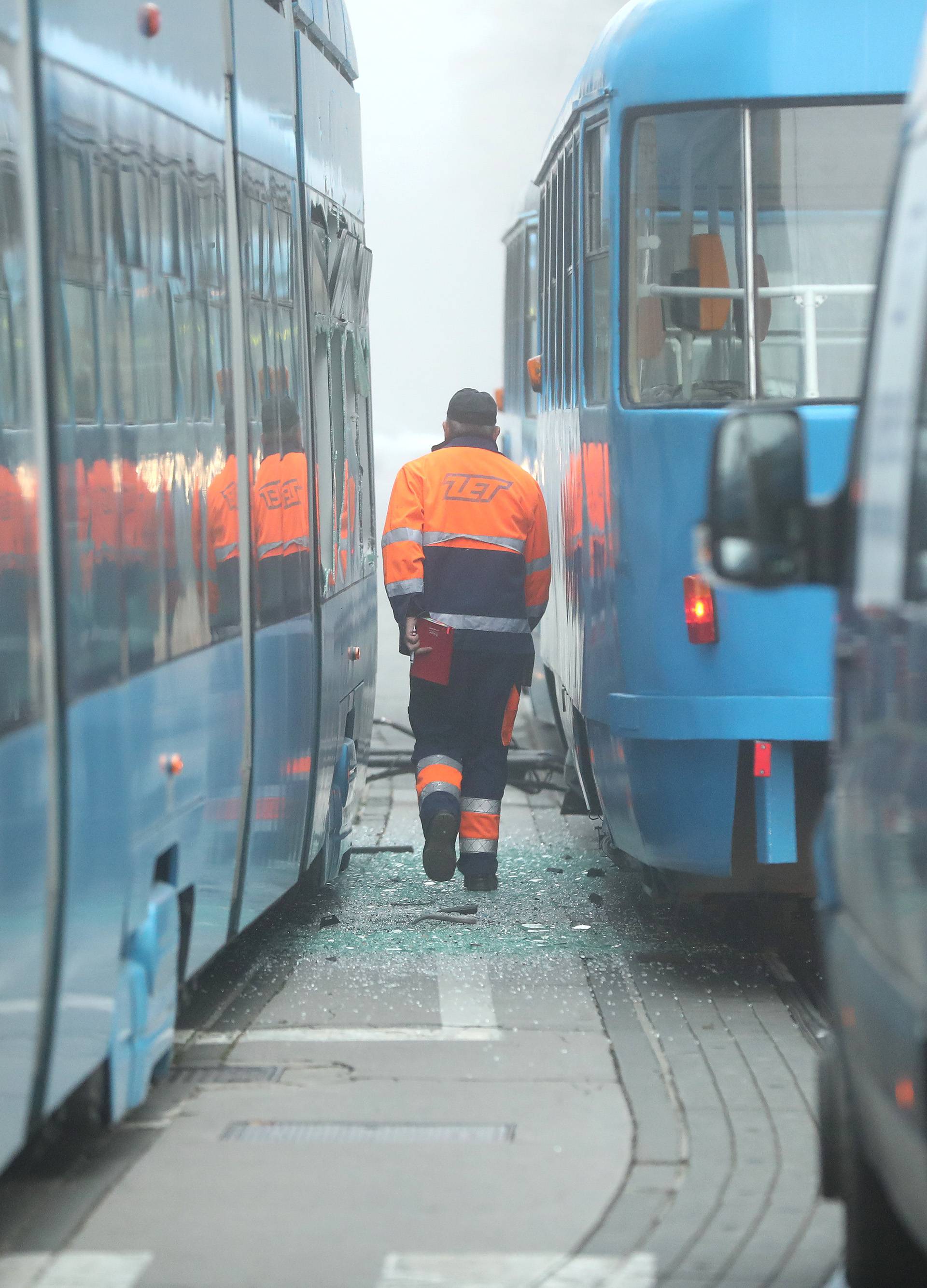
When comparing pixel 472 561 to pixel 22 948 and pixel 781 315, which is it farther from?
pixel 22 948

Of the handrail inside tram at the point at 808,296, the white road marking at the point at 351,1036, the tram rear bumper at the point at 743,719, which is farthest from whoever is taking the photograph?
the handrail inside tram at the point at 808,296

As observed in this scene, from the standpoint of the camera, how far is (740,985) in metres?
7.29

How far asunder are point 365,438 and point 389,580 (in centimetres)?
138

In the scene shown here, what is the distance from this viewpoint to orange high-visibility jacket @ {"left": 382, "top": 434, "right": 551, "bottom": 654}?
8.80 m

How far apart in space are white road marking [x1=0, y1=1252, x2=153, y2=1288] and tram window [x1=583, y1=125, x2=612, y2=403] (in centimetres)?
356

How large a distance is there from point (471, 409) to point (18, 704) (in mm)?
→ 5117

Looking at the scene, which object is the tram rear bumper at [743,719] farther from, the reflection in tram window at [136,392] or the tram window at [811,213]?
the reflection in tram window at [136,392]

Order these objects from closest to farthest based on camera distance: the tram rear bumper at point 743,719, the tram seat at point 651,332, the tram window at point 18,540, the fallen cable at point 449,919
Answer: the tram window at point 18,540
the tram rear bumper at point 743,719
the tram seat at point 651,332
the fallen cable at point 449,919

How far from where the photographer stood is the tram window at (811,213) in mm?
6832

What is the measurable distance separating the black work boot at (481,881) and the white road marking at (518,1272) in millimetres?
4446

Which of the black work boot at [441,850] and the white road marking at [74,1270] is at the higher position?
the white road marking at [74,1270]

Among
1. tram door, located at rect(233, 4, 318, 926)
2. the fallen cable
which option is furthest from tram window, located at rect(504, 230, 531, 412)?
tram door, located at rect(233, 4, 318, 926)

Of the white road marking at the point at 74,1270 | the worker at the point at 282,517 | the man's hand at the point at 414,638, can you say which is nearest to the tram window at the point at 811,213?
the worker at the point at 282,517

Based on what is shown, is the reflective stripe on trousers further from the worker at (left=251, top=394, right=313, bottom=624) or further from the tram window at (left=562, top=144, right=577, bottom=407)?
the worker at (left=251, top=394, right=313, bottom=624)
